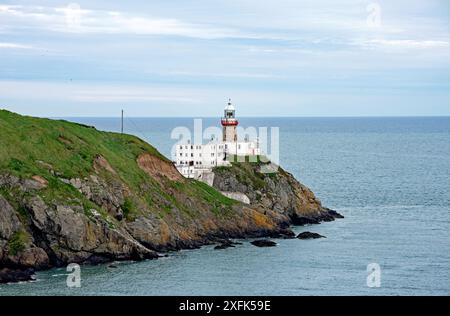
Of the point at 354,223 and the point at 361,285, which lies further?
the point at 354,223

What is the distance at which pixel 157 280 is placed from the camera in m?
82.5

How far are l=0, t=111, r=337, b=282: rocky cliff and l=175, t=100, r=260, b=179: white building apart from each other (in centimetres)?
322

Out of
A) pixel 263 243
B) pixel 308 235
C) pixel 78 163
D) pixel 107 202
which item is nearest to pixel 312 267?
pixel 263 243

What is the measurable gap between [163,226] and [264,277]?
16441 mm

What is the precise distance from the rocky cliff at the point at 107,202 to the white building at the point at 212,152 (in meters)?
3.22

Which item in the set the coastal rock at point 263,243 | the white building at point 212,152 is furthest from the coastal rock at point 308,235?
the white building at point 212,152

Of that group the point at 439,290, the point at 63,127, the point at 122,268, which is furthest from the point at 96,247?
the point at 439,290

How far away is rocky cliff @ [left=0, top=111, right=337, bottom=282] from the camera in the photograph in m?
87.0

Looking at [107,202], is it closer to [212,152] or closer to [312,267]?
[312,267]

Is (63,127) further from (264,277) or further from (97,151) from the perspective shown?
(264,277)

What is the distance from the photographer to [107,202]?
96000 mm

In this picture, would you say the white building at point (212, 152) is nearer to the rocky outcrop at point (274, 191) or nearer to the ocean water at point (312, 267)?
the rocky outcrop at point (274, 191)

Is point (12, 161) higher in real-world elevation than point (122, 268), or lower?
higher

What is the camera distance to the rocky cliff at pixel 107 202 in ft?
285
